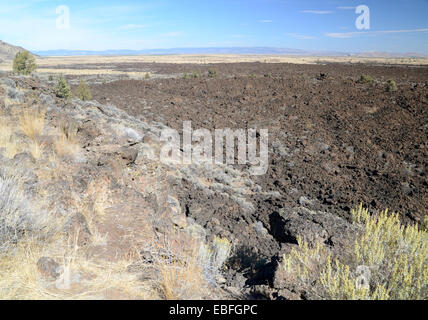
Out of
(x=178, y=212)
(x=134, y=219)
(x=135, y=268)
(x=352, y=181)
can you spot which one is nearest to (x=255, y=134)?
(x=352, y=181)

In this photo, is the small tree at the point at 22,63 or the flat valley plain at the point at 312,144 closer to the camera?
the flat valley plain at the point at 312,144

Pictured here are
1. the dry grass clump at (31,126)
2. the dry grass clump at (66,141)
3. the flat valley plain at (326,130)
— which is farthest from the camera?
the flat valley plain at (326,130)

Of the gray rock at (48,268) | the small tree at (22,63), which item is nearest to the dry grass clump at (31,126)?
the gray rock at (48,268)

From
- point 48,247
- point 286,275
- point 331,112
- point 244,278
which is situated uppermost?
point 331,112

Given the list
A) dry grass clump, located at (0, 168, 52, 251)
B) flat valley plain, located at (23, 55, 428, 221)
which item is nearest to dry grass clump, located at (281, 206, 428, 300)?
dry grass clump, located at (0, 168, 52, 251)

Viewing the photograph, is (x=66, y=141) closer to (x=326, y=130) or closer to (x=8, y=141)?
(x=8, y=141)

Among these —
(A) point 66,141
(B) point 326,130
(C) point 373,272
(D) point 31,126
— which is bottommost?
(C) point 373,272

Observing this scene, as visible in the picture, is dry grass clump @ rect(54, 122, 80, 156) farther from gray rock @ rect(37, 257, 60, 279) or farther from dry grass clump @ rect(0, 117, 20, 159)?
gray rock @ rect(37, 257, 60, 279)

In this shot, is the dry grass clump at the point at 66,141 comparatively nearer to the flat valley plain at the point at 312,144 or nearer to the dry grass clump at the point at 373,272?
the flat valley plain at the point at 312,144

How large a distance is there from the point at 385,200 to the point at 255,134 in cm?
592

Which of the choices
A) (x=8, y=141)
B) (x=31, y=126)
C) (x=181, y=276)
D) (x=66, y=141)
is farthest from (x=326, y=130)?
(x=8, y=141)

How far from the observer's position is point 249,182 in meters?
7.88

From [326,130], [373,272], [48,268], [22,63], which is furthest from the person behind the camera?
[22,63]
